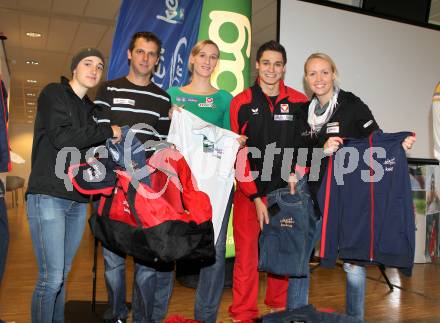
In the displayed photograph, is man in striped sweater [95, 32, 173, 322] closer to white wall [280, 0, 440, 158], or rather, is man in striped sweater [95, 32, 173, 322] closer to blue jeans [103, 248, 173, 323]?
blue jeans [103, 248, 173, 323]

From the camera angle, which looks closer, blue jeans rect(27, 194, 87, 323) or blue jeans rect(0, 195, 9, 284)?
blue jeans rect(27, 194, 87, 323)

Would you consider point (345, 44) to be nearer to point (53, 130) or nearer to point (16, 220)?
point (53, 130)

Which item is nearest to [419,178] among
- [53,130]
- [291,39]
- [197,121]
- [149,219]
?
[291,39]

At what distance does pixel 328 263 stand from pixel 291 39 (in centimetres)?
277

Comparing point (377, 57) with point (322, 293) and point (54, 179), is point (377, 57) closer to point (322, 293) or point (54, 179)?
point (322, 293)

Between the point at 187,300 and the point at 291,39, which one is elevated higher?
the point at 291,39

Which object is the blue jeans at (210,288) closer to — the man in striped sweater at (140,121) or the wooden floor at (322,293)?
the man in striped sweater at (140,121)

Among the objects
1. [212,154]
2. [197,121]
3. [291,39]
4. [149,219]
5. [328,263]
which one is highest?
[291,39]

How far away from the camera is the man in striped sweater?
241 centimetres

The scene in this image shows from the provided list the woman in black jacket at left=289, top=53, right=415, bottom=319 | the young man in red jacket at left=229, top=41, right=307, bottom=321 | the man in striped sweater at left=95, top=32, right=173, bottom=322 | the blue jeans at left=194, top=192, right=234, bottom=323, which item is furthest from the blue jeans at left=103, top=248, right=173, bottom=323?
the woman in black jacket at left=289, top=53, right=415, bottom=319

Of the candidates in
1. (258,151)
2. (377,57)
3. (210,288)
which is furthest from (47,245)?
(377,57)

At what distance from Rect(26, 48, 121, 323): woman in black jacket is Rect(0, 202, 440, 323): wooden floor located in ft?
3.51

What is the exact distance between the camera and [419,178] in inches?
212

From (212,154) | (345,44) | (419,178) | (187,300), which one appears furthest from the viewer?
(419,178)
